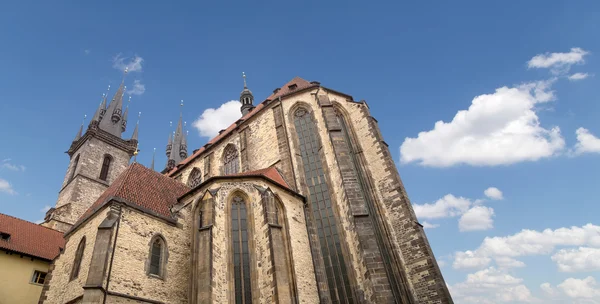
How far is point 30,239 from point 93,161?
1322 cm

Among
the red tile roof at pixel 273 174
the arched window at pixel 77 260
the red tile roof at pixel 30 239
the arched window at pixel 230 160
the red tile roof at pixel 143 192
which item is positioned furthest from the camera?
the arched window at pixel 230 160

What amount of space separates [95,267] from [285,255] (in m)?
5.68

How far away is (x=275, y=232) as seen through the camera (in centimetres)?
1220

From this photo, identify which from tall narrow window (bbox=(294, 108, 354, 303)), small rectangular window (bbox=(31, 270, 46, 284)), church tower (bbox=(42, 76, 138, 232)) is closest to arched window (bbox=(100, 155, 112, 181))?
church tower (bbox=(42, 76, 138, 232))

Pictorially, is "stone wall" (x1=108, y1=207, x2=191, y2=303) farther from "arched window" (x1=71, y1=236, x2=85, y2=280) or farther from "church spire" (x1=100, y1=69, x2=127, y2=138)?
"church spire" (x1=100, y1=69, x2=127, y2=138)

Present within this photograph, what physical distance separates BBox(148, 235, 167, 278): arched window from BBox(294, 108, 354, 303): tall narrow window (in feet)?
18.3

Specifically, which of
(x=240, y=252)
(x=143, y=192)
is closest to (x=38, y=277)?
(x=143, y=192)

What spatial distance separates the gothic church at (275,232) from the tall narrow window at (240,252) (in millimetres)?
37

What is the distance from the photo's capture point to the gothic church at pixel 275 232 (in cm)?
1114

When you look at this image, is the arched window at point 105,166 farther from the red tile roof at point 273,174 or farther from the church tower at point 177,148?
the red tile roof at point 273,174

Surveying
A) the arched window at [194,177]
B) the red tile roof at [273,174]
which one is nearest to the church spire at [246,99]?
the arched window at [194,177]

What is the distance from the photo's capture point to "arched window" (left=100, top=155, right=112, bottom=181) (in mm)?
28500

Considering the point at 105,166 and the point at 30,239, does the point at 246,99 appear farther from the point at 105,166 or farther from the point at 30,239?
the point at 30,239

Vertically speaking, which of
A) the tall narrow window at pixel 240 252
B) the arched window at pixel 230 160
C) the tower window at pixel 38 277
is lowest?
the tall narrow window at pixel 240 252
